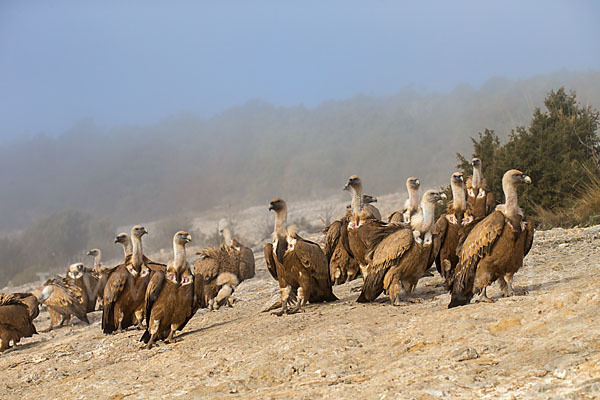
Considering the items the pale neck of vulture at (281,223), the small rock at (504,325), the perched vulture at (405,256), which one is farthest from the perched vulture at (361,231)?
the small rock at (504,325)

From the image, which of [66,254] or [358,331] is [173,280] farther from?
[66,254]

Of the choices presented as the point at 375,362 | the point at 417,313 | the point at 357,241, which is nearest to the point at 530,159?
the point at 357,241

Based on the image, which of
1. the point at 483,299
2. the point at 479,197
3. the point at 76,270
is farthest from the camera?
the point at 76,270

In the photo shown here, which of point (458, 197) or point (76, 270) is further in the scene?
point (76, 270)

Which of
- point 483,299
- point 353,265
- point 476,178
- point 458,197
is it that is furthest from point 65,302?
point 483,299

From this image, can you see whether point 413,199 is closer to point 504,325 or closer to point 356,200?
point 356,200

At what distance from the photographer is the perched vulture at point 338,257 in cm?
1086

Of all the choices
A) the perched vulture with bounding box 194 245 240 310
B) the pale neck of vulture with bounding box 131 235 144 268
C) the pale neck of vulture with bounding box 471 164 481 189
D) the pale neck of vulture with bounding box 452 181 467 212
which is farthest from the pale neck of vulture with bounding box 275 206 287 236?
the pale neck of vulture with bounding box 471 164 481 189

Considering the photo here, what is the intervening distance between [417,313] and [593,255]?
369 centimetres

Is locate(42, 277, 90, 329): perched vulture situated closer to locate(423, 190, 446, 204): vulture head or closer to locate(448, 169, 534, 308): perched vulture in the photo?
locate(423, 190, 446, 204): vulture head

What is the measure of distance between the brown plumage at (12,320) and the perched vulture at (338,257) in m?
5.14

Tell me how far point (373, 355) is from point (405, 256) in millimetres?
2652

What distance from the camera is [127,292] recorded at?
9.15 meters

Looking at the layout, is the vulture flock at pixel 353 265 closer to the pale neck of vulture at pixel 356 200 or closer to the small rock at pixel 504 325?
the pale neck of vulture at pixel 356 200
